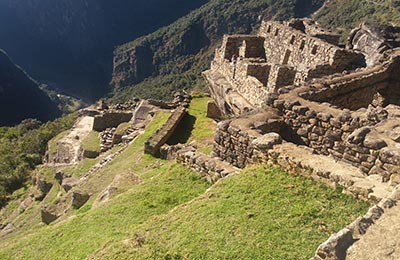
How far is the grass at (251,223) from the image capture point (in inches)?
235

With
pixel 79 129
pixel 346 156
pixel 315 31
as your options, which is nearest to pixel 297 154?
pixel 346 156

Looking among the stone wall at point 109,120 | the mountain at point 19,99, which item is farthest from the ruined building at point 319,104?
the mountain at point 19,99

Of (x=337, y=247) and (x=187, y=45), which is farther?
(x=187, y=45)

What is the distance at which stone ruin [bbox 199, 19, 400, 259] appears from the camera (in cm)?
632

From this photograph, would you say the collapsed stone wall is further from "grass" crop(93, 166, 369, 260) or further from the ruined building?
"grass" crop(93, 166, 369, 260)

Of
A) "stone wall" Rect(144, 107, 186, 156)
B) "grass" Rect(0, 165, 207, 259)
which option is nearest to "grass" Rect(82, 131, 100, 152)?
"stone wall" Rect(144, 107, 186, 156)

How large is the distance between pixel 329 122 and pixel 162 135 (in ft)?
31.6

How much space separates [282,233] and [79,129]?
2932 centimetres

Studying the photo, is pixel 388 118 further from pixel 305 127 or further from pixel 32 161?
pixel 32 161

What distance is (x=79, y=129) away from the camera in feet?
111

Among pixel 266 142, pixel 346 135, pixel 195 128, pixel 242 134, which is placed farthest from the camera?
pixel 195 128

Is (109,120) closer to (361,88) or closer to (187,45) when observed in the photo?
(361,88)

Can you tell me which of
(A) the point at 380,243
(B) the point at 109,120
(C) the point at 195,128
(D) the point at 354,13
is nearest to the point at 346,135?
(A) the point at 380,243

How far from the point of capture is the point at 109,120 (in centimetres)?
3064
